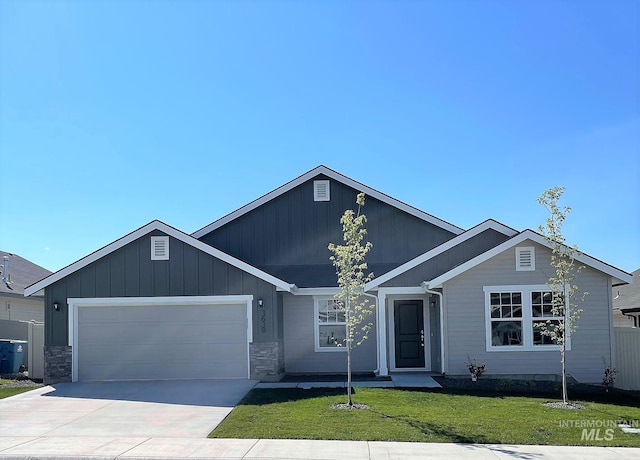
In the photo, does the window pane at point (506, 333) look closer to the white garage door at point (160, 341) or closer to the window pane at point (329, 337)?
the window pane at point (329, 337)

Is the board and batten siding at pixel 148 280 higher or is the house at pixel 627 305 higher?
the board and batten siding at pixel 148 280

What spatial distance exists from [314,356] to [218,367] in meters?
3.11

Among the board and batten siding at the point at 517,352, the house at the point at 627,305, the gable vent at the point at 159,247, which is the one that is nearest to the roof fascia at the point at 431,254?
the board and batten siding at the point at 517,352

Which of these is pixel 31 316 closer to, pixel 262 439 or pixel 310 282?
pixel 310 282

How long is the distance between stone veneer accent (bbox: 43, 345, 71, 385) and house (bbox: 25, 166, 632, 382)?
26 millimetres

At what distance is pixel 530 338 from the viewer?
14688mm

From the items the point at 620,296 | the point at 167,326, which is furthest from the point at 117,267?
the point at 620,296

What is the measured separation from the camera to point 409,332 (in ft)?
54.7

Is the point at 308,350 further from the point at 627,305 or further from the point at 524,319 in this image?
the point at 627,305

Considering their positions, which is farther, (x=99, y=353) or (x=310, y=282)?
(x=310, y=282)

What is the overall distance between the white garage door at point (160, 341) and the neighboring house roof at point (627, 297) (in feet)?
44.7

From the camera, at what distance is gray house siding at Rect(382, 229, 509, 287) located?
15719 mm

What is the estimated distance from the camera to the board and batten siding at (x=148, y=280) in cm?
1512

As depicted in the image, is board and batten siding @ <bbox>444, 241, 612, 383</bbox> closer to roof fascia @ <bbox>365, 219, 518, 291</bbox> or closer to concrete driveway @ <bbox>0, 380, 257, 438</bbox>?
roof fascia @ <bbox>365, 219, 518, 291</bbox>
